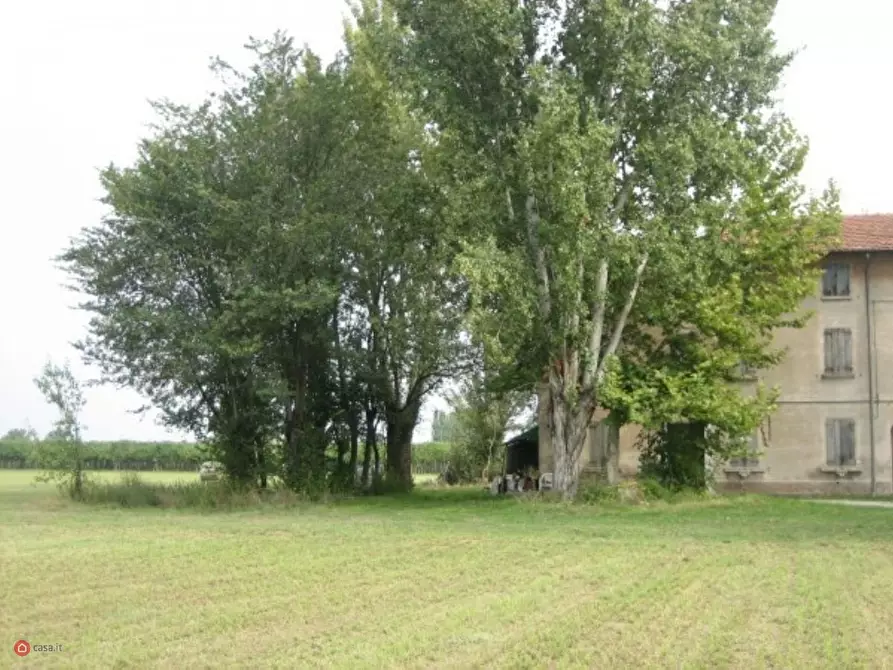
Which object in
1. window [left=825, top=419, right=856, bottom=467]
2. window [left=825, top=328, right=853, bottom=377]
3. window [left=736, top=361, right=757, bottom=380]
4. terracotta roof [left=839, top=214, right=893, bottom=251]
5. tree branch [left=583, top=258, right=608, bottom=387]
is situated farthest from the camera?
window [left=825, top=328, right=853, bottom=377]

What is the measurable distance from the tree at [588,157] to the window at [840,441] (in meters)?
8.89

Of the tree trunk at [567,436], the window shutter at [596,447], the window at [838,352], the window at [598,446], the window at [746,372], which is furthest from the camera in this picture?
the window shutter at [596,447]

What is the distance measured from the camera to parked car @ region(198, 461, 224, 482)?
120ft

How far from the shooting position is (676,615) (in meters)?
12.9

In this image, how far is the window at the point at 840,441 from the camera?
128 feet

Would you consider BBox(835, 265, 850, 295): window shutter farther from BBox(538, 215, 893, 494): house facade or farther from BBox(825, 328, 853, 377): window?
BBox(825, 328, 853, 377): window

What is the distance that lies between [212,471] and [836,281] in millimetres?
22872

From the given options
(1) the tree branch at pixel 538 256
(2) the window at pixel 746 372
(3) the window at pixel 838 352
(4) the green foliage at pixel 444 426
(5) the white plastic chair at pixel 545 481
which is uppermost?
(1) the tree branch at pixel 538 256

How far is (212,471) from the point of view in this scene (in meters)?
37.3

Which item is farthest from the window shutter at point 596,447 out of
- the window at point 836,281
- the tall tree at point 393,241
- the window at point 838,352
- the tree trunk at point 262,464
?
the tree trunk at point 262,464

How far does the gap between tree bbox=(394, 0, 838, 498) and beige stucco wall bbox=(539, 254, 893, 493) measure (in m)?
7.82

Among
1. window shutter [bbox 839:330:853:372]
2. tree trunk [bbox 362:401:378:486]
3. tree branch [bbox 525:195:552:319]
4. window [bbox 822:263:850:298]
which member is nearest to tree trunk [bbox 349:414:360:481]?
tree trunk [bbox 362:401:378:486]

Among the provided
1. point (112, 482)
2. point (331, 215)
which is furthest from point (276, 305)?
point (112, 482)

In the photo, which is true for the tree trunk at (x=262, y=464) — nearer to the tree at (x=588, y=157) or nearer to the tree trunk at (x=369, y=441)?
the tree trunk at (x=369, y=441)
